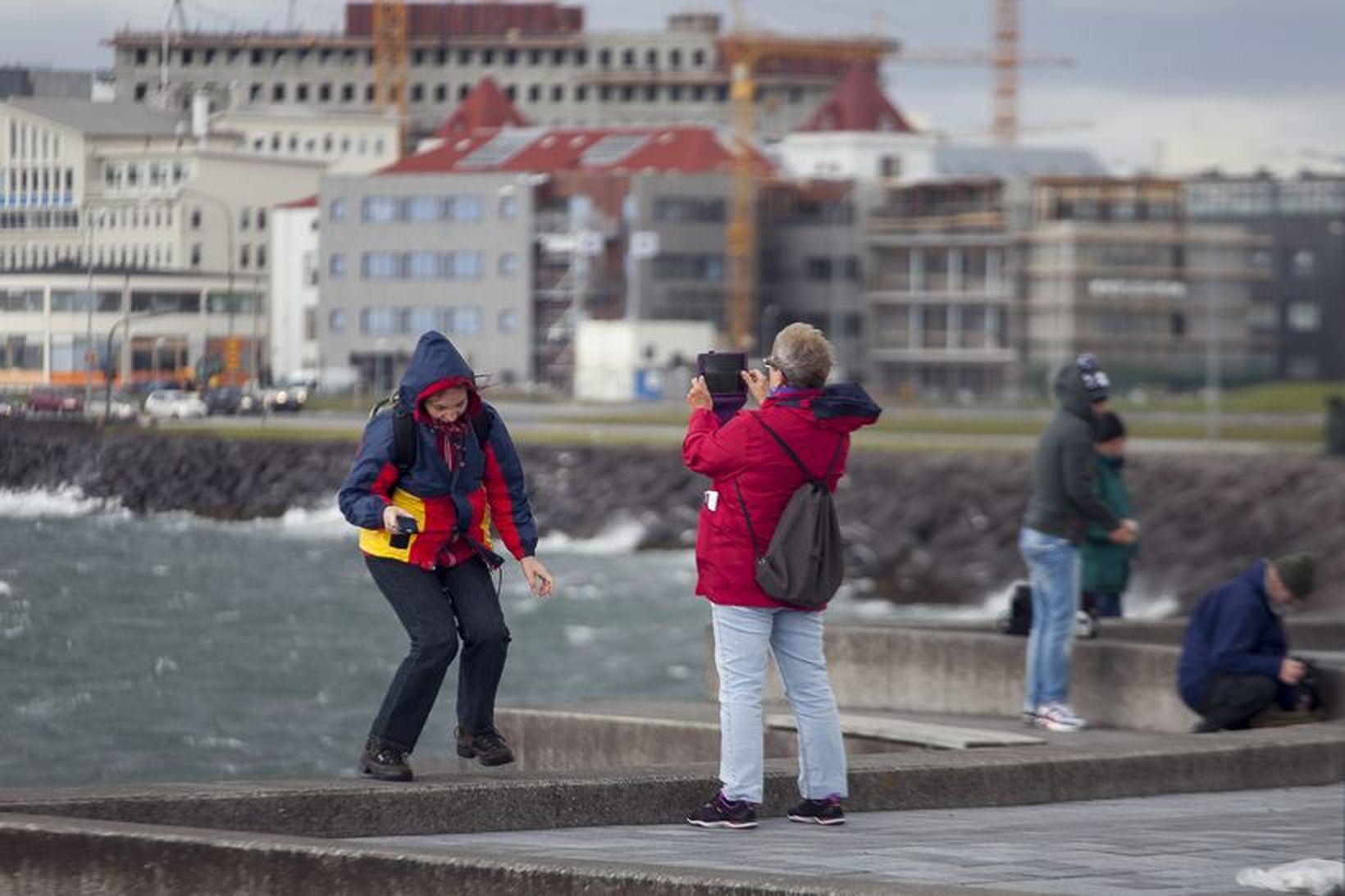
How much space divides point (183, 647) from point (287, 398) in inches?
59.4

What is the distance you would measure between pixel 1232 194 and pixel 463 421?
413ft

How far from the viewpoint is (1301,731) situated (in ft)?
44.3

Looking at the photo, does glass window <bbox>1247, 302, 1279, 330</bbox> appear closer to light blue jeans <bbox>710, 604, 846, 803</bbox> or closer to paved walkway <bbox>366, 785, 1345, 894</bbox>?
paved walkway <bbox>366, 785, 1345, 894</bbox>

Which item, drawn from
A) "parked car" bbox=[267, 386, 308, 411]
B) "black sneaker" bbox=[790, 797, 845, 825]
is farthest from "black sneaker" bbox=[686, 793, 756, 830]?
"parked car" bbox=[267, 386, 308, 411]

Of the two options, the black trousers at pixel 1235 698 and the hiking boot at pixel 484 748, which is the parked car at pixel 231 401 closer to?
the black trousers at pixel 1235 698

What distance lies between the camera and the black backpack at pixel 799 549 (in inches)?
380

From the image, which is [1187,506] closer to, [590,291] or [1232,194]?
[590,291]

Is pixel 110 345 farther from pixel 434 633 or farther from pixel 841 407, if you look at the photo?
pixel 841 407

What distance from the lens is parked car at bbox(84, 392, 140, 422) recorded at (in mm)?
14609

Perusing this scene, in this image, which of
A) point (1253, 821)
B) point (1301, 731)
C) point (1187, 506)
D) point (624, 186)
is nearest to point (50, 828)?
point (1253, 821)

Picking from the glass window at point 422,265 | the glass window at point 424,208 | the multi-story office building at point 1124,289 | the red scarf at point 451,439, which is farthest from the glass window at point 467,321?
the multi-story office building at point 1124,289

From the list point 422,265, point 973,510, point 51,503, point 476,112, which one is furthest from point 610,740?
point 973,510

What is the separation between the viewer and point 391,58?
57.3 ft

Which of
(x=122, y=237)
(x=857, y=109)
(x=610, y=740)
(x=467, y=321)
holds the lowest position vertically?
(x=610, y=740)
